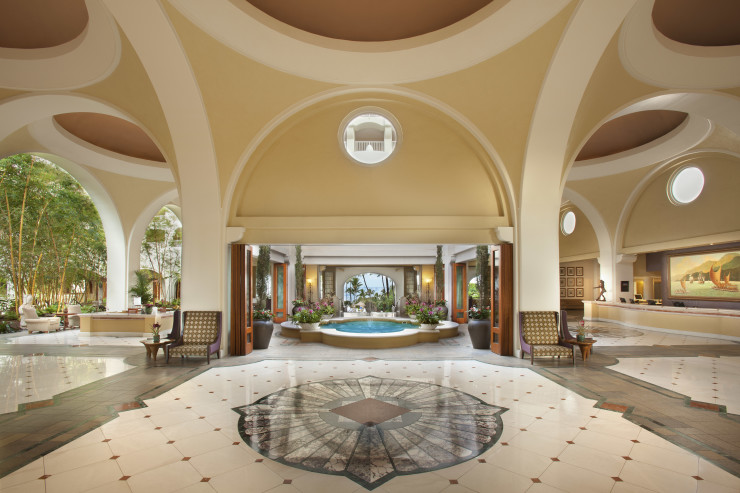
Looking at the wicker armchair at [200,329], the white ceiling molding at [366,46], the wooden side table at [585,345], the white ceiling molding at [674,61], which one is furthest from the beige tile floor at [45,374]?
the white ceiling molding at [674,61]

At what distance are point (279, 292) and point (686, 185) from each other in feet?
57.1

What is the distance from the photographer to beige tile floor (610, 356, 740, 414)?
649 cm

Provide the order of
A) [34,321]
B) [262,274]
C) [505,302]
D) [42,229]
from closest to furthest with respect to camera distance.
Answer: [505,302] → [34,321] → [262,274] → [42,229]

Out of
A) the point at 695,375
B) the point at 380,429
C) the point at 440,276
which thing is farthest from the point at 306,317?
the point at 695,375

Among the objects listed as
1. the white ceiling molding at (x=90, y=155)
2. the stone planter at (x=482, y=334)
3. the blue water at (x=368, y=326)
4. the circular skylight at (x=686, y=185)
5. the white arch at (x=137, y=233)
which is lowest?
the blue water at (x=368, y=326)

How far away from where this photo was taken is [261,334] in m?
11.0

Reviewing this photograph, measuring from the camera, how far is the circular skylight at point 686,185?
1393 centimetres

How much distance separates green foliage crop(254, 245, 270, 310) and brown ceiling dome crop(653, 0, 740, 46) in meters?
13.6

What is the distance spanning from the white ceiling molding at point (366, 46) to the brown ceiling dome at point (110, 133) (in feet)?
21.8

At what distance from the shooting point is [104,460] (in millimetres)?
4285

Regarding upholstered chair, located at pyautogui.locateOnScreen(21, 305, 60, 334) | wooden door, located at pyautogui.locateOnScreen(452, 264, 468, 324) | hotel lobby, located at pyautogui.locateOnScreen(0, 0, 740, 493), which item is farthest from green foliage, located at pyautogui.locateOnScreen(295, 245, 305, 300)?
upholstered chair, located at pyautogui.locateOnScreen(21, 305, 60, 334)

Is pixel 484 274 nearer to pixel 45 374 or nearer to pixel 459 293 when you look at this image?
pixel 459 293

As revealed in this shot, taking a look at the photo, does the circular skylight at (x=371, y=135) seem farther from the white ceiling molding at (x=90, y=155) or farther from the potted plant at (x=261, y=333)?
the potted plant at (x=261, y=333)

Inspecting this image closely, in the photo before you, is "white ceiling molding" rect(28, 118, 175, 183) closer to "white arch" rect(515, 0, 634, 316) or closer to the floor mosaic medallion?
the floor mosaic medallion
